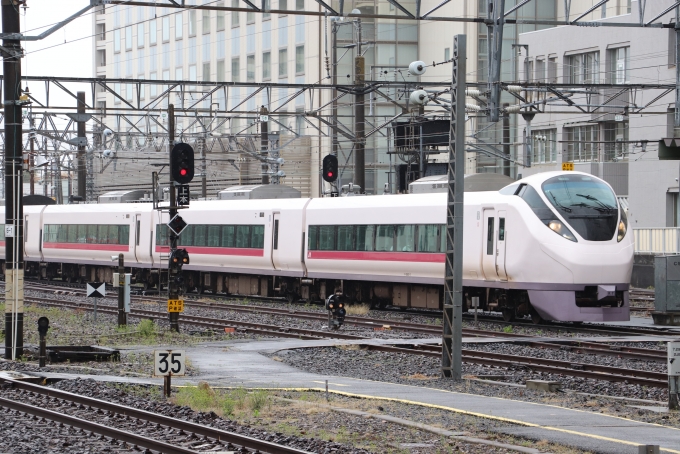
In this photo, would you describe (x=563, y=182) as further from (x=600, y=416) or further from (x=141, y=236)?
(x=141, y=236)

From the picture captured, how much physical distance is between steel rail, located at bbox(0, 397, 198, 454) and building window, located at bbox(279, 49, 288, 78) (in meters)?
58.9

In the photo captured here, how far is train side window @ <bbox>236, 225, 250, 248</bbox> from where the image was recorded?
123 feet

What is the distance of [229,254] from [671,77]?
770 inches

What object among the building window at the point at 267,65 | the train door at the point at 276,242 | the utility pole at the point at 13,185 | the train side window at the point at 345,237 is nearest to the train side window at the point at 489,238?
the train side window at the point at 345,237

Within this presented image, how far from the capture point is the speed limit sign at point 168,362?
14477 mm

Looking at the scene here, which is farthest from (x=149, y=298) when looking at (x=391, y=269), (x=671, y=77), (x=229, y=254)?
(x=671, y=77)

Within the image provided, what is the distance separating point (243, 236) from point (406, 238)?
8886mm

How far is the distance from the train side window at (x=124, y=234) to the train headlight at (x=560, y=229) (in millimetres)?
22208

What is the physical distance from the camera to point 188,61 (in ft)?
265

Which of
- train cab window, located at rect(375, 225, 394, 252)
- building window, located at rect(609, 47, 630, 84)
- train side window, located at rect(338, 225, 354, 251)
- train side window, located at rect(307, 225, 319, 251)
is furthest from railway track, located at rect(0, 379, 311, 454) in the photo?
building window, located at rect(609, 47, 630, 84)

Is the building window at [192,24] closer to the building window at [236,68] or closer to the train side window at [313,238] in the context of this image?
the building window at [236,68]

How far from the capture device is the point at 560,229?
25.5 metres

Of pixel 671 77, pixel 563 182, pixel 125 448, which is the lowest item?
pixel 125 448

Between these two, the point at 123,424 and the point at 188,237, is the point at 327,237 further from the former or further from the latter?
the point at 123,424
